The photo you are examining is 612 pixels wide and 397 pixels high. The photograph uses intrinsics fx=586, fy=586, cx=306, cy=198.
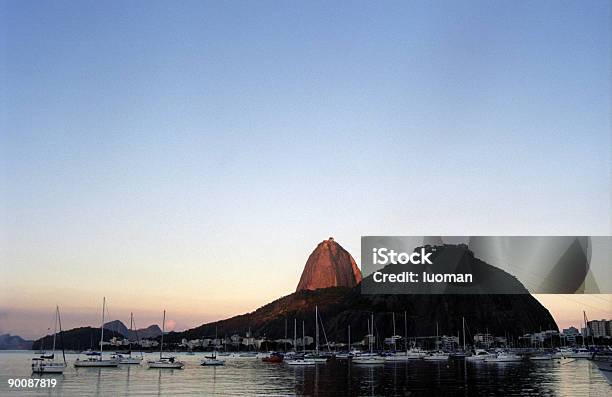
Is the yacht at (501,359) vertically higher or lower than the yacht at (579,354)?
higher

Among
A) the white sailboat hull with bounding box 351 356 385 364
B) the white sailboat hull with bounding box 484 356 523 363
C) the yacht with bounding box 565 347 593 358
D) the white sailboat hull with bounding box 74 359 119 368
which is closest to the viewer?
the white sailboat hull with bounding box 74 359 119 368

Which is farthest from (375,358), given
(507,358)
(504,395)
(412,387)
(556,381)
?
(504,395)

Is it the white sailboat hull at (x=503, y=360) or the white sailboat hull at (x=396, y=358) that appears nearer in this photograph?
the white sailboat hull at (x=503, y=360)

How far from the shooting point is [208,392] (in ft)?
165

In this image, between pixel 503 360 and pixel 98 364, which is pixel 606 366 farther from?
pixel 98 364

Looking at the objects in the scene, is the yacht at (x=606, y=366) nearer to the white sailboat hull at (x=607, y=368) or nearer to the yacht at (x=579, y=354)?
the white sailboat hull at (x=607, y=368)

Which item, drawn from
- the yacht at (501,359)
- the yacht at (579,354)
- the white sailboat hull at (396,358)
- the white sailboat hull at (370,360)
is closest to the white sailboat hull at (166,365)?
the white sailboat hull at (370,360)

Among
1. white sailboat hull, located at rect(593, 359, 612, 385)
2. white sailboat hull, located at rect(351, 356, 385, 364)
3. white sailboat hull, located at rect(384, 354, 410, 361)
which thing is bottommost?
white sailboat hull, located at rect(384, 354, 410, 361)

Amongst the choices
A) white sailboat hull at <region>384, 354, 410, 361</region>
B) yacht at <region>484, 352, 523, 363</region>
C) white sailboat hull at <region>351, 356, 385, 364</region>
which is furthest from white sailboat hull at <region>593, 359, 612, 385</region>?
yacht at <region>484, 352, 523, 363</region>

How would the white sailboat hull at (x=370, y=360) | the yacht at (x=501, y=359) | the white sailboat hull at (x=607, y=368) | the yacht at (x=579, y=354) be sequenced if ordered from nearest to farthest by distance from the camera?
the white sailboat hull at (x=607, y=368), the white sailboat hull at (x=370, y=360), the yacht at (x=501, y=359), the yacht at (x=579, y=354)

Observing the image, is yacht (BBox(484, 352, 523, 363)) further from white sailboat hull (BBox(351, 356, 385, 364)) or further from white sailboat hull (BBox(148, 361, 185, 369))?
white sailboat hull (BBox(148, 361, 185, 369))

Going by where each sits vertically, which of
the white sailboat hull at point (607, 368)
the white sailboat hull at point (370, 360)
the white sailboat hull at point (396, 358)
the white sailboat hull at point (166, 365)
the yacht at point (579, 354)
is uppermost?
the white sailboat hull at point (607, 368)

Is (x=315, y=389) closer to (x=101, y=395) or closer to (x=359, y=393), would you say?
(x=359, y=393)

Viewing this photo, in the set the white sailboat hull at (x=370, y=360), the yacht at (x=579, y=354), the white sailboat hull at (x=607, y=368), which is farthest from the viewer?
the yacht at (x=579, y=354)
